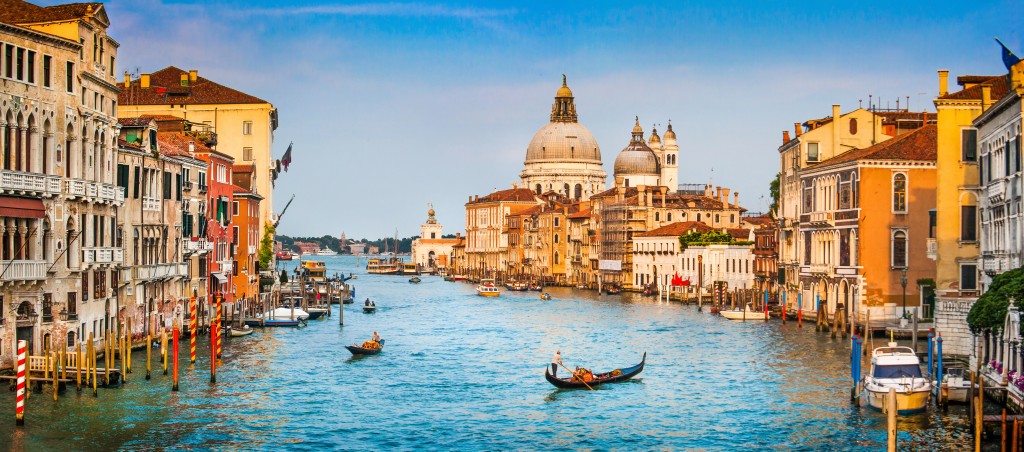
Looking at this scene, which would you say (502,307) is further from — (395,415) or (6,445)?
(6,445)

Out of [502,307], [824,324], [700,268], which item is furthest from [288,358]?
[700,268]

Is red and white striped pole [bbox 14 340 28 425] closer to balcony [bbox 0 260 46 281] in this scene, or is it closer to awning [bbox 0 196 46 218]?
balcony [bbox 0 260 46 281]

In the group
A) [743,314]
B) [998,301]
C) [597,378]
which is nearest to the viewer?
[998,301]

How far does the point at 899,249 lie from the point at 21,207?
27.9 m

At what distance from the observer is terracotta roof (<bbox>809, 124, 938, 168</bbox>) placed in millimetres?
43750

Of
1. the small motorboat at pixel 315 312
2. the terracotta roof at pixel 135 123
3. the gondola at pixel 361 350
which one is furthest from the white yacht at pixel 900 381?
the small motorboat at pixel 315 312

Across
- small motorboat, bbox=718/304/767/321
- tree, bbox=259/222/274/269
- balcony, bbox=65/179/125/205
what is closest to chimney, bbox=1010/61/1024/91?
balcony, bbox=65/179/125/205

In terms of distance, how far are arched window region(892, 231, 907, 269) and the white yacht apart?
18488 millimetres

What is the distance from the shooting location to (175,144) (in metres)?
41.7

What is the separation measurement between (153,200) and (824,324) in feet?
70.7

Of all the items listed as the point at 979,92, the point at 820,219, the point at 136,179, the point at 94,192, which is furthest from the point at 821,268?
the point at 94,192

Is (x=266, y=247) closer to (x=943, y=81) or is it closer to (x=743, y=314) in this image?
(x=743, y=314)

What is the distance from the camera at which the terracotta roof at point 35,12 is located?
92.2ft

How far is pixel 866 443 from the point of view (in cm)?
2327
